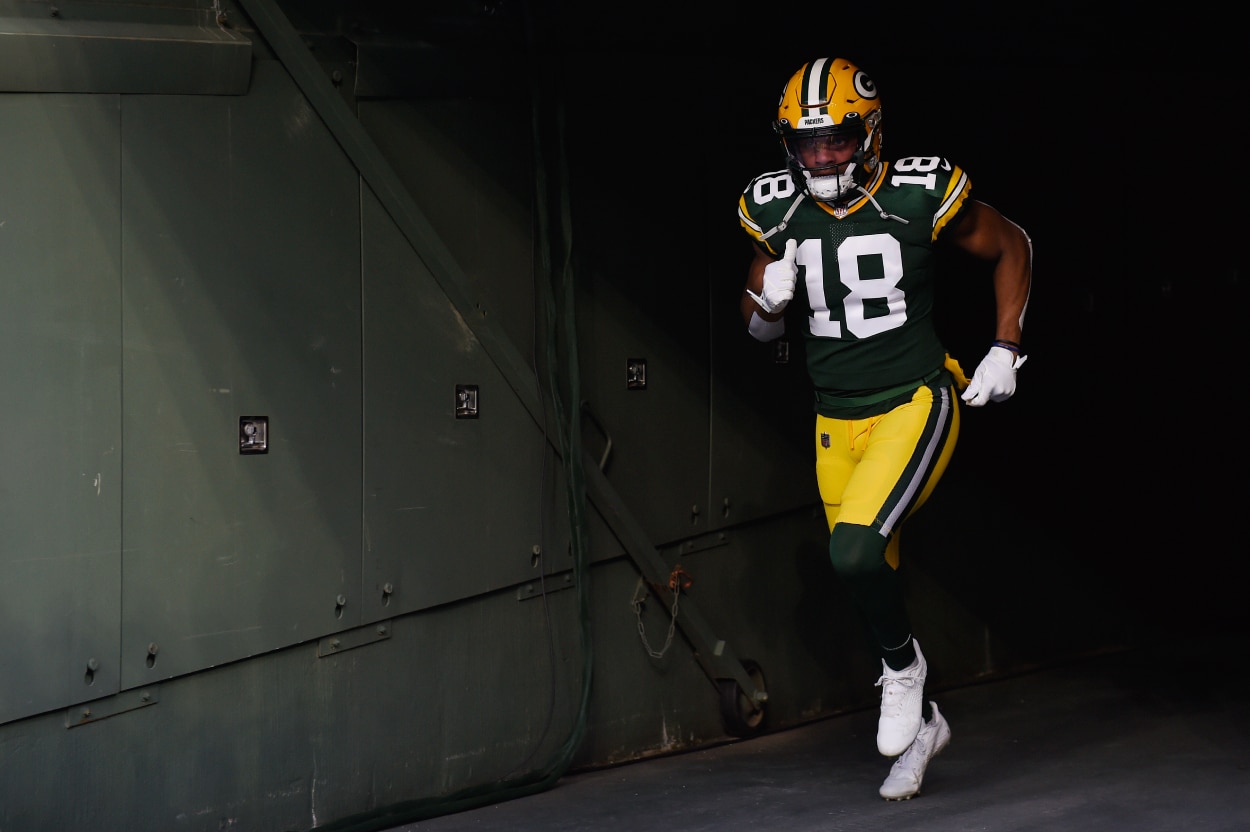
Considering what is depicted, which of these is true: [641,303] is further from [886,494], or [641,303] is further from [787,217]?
[886,494]

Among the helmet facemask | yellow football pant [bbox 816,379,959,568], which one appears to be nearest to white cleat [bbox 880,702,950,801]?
yellow football pant [bbox 816,379,959,568]

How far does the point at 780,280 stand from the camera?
4.16 meters

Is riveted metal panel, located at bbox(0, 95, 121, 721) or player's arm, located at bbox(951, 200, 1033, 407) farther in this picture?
player's arm, located at bbox(951, 200, 1033, 407)

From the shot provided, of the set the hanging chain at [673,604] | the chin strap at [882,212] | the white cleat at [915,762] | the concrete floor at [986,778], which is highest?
the chin strap at [882,212]

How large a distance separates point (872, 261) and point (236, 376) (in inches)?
68.0

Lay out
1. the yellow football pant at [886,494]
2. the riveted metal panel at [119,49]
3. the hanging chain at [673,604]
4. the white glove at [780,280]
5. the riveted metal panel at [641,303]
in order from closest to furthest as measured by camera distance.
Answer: the riveted metal panel at [119,49] < the yellow football pant at [886,494] < the white glove at [780,280] < the riveted metal panel at [641,303] < the hanging chain at [673,604]

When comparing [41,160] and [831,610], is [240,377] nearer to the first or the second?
[41,160]

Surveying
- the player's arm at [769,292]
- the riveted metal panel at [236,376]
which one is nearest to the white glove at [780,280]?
the player's arm at [769,292]

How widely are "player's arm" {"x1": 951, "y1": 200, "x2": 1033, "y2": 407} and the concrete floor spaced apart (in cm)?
110

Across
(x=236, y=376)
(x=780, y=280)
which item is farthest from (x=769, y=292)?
(x=236, y=376)

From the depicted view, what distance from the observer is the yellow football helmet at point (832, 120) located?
4.06 metres

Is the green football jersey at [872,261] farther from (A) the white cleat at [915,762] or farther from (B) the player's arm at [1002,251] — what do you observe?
(A) the white cleat at [915,762]

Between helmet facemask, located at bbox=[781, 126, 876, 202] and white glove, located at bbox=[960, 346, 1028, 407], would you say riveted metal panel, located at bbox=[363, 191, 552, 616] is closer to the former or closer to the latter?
helmet facemask, located at bbox=[781, 126, 876, 202]

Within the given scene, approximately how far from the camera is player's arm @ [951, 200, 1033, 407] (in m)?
4.11
